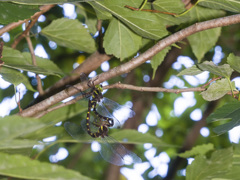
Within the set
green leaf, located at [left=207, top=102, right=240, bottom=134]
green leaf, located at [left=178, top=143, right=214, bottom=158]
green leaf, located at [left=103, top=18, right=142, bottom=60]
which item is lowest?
green leaf, located at [left=207, top=102, right=240, bottom=134]

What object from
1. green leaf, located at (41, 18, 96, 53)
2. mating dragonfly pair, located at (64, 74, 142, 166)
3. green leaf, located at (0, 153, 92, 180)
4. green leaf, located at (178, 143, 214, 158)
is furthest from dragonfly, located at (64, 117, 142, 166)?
green leaf, located at (0, 153, 92, 180)

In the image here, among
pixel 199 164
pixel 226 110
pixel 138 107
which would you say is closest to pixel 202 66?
pixel 226 110

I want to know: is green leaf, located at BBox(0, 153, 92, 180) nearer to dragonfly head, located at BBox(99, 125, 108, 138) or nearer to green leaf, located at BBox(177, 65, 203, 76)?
green leaf, located at BBox(177, 65, 203, 76)

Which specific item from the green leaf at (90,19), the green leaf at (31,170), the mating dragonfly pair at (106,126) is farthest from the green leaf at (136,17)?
the green leaf at (31,170)

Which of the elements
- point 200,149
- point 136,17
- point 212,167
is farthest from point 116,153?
point 136,17

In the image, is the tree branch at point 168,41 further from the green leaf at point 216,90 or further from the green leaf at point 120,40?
the green leaf at point 120,40

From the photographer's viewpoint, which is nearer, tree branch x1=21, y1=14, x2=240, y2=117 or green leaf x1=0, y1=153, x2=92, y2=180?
green leaf x1=0, y1=153, x2=92, y2=180

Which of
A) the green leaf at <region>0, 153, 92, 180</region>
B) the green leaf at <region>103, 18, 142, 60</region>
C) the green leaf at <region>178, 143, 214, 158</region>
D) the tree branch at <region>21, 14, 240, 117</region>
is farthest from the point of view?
the green leaf at <region>178, 143, 214, 158</region>
